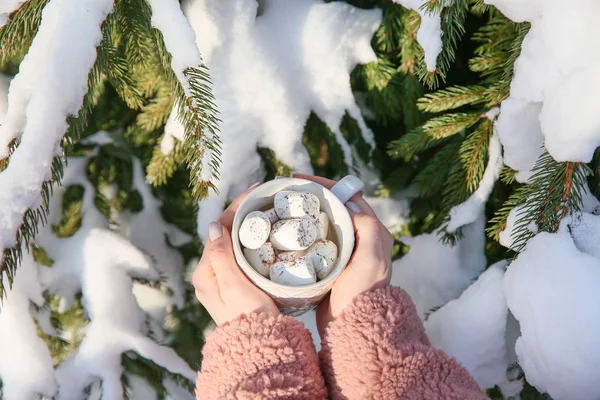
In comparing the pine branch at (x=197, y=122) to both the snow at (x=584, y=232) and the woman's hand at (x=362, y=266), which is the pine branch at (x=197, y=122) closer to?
the woman's hand at (x=362, y=266)

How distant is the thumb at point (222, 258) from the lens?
824 mm

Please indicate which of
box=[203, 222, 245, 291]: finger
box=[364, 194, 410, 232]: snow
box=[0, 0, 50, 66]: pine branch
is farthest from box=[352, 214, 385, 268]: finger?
box=[0, 0, 50, 66]: pine branch

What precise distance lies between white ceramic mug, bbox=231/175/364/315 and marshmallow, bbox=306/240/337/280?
0.01 metres

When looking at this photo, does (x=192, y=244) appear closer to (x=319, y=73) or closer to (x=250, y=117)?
(x=250, y=117)

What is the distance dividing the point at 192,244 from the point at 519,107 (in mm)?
823

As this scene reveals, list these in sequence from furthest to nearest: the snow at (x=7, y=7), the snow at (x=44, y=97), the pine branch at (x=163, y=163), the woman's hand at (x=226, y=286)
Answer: the pine branch at (x=163, y=163) → the woman's hand at (x=226, y=286) → the snow at (x=7, y=7) → the snow at (x=44, y=97)

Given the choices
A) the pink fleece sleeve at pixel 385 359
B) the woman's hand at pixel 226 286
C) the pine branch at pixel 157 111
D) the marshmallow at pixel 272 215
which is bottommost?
the pink fleece sleeve at pixel 385 359

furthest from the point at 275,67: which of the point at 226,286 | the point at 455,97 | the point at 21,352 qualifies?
the point at 21,352

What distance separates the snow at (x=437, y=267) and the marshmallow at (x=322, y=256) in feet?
1.59

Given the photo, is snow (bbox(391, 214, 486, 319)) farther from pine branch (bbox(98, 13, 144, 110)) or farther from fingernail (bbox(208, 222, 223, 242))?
pine branch (bbox(98, 13, 144, 110))

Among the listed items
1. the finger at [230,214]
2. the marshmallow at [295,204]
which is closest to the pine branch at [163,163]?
the finger at [230,214]

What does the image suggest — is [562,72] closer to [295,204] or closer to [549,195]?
[549,195]

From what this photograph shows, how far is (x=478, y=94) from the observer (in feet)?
3.16

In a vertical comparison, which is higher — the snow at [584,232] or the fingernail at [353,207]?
the snow at [584,232]
